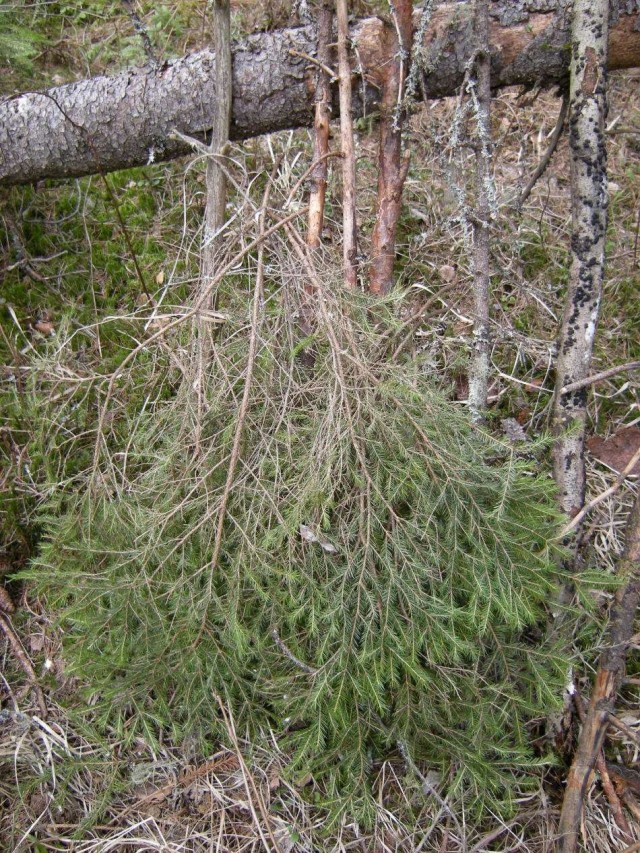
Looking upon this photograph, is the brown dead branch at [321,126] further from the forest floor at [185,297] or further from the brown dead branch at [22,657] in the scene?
the brown dead branch at [22,657]

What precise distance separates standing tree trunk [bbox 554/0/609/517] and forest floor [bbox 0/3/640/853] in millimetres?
233

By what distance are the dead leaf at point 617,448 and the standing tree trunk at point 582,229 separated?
1.28 feet

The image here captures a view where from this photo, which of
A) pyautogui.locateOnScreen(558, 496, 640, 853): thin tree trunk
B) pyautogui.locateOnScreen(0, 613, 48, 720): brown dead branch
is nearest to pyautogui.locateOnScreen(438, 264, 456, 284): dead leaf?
pyautogui.locateOnScreen(558, 496, 640, 853): thin tree trunk

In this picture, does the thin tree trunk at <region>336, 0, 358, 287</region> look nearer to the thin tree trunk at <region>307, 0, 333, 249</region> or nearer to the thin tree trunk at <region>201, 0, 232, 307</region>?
the thin tree trunk at <region>307, 0, 333, 249</region>

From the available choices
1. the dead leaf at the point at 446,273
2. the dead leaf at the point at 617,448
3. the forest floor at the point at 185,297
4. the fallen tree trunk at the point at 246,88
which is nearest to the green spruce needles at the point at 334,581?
the forest floor at the point at 185,297

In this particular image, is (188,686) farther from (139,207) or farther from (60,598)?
(139,207)

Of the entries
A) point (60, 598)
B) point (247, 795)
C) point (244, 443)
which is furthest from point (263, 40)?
point (247, 795)

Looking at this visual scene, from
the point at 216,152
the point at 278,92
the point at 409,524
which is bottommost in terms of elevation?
the point at 409,524

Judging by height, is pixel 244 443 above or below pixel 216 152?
below

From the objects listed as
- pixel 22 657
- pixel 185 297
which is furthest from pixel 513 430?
pixel 22 657

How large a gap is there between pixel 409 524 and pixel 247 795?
44.3 inches

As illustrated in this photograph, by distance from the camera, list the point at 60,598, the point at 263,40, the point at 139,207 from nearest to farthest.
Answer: the point at 60,598
the point at 263,40
the point at 139,207

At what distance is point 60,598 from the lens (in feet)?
7.88

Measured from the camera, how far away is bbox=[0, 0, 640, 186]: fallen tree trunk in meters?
2.63
